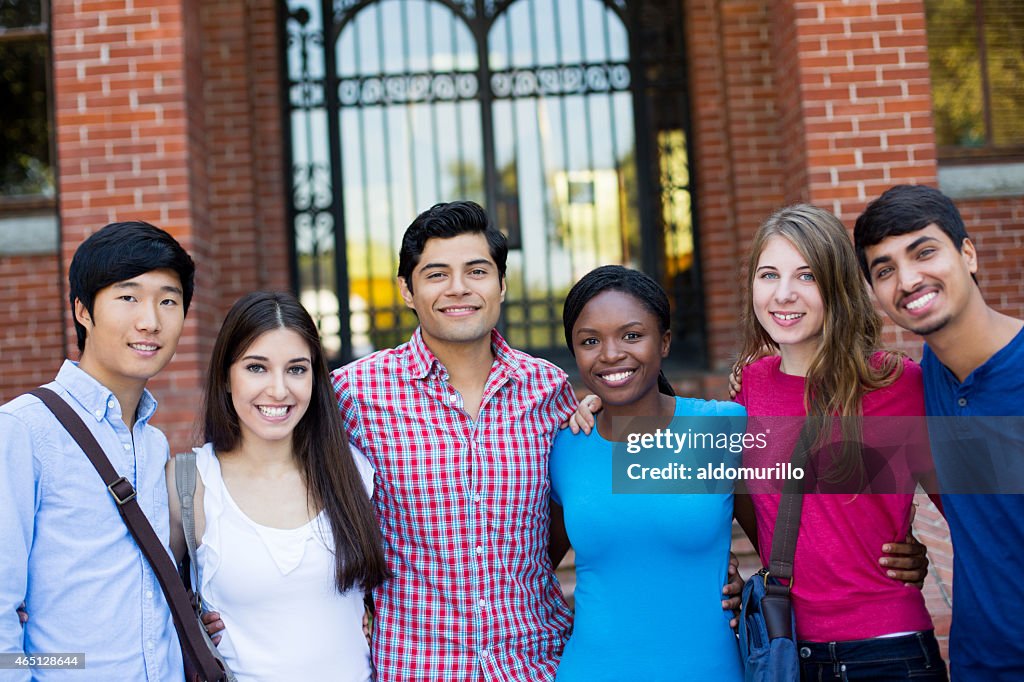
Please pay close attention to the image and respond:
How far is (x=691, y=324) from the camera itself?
6.73 metres

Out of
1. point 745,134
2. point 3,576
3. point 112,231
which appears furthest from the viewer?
point 745,134

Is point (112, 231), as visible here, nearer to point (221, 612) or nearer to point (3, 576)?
point (3, 576)

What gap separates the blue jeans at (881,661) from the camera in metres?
2.27

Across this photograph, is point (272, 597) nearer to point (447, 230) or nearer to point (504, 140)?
point (447, 230)

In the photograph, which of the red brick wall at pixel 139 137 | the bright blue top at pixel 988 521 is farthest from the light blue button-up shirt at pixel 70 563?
the red brick wall at pixel 139 137

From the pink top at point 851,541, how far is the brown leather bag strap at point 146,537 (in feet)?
5.17

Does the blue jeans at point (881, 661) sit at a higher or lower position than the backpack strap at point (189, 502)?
lower

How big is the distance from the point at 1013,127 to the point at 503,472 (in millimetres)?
6028

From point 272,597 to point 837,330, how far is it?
1.77 meters

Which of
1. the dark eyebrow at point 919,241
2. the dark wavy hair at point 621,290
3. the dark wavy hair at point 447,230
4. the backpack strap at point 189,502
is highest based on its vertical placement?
the dark wavy hair at point 447,230

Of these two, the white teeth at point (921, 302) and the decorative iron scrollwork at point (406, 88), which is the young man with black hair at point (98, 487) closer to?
the white teeth at point (921, 302)

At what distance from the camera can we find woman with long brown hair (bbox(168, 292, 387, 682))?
2.40m

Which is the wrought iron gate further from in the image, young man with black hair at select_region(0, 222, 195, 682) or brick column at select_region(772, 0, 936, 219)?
young man with black hair at select_region(0, 222, 195, 682)

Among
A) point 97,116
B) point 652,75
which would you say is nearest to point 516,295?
point 652,75
